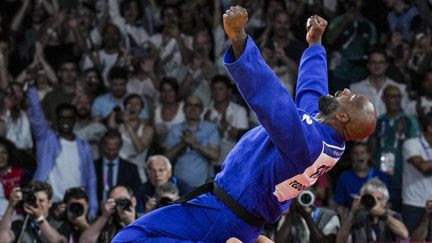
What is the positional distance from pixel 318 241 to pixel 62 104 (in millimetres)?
3122

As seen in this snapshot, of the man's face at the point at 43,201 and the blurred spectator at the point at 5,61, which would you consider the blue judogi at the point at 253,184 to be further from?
the blurred spectator at the point at 5,61

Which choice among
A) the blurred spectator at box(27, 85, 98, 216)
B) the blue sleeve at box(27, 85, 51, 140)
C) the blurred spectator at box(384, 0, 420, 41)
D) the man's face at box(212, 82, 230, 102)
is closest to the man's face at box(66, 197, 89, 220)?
the blurred spectator at box(27, 85, 98, 216)

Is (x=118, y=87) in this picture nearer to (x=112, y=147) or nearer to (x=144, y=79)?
(x=144, y=79)

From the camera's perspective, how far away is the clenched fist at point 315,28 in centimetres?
598

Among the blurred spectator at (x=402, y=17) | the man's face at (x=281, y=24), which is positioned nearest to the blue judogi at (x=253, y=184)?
the man's face at (x=281, y=24)

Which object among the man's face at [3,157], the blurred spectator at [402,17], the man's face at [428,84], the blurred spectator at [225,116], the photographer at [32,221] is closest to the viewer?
the photographer at [32,221]

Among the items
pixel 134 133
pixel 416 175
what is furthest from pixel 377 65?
pixel 134 133

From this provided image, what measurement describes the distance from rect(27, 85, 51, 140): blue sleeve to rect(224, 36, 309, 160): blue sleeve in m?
5.67

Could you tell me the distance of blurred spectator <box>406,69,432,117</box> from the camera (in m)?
10.8

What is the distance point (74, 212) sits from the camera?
882 centimetres

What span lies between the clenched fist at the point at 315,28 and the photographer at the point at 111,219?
2.98 m

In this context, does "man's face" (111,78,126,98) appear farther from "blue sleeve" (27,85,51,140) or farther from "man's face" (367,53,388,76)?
"man's face" (367,53,388,76)

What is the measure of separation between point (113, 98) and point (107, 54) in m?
0.85

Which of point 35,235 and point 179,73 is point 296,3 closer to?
point 179,73
